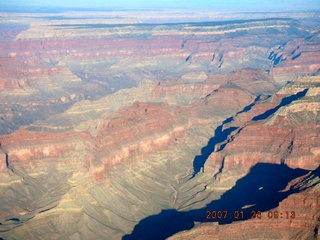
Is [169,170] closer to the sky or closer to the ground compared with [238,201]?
closer to the ground

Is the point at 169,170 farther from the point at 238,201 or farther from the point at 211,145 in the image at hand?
the point at 238,201

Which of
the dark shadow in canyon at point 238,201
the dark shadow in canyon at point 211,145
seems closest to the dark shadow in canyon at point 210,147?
the dark shadow in canyon at point 211,145

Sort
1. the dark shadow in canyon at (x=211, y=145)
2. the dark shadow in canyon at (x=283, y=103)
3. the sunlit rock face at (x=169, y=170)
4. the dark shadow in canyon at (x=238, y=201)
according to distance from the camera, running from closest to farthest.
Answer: the dark shadow in canyon at (x=238, y=201)
the sunlit rock face at (x=169, y=170)
the dark shadow in canyon at (x=211, y=145)
the dark shadow in canyon at (x=283, y=103)

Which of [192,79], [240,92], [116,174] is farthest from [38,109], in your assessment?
[116,174]

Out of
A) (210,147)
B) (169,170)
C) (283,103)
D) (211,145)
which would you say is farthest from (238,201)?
(283,103)

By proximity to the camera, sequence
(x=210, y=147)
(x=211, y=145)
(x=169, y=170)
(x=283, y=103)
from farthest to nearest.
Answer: (x=283, y=103), (x=211, y=145), (x=210, y=147), (x=169, y=170)

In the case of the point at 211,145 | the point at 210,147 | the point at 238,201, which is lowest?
the point at 238,201

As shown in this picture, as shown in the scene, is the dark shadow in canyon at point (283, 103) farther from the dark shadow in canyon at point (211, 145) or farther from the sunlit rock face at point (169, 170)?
the dark shadow in canyon at point (211, 145)

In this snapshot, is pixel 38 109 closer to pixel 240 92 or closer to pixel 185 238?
pixel 240 92

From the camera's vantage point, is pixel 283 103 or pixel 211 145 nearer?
pixel 211 145
